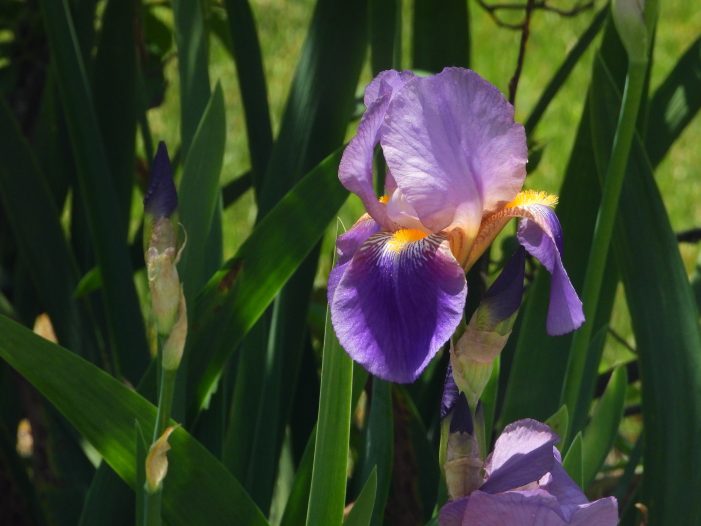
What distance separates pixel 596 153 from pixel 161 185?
0.44 metres

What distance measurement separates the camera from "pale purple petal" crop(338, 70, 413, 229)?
2.35 feet

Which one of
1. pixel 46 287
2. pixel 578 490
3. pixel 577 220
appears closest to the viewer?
pixel 578 490

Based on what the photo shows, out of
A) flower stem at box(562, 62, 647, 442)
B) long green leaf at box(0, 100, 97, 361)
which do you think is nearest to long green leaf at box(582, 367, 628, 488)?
flower stem at box(562, 62, 647, 442)

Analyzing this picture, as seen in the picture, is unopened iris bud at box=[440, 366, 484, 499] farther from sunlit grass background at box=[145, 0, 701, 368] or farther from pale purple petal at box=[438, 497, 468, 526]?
sunlit grass background at box=[145, 0, 701, 368]

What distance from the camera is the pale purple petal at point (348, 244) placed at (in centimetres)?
71

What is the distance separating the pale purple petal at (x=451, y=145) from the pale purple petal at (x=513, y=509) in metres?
0.17

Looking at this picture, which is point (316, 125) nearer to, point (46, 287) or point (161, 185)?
point (46, 287)

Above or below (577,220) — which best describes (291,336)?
below

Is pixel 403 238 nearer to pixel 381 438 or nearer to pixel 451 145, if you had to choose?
pixel 451 145

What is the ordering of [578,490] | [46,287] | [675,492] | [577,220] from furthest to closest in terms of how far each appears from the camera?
1. [46,287]
2. [577,220]
3. [675,492]
4. [578,490]

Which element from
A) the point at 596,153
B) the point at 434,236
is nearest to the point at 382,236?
the point at 434,236

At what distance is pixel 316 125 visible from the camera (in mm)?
1132

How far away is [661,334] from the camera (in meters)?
0.95

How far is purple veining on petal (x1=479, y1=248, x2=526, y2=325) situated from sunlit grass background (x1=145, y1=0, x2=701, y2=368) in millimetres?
1744
